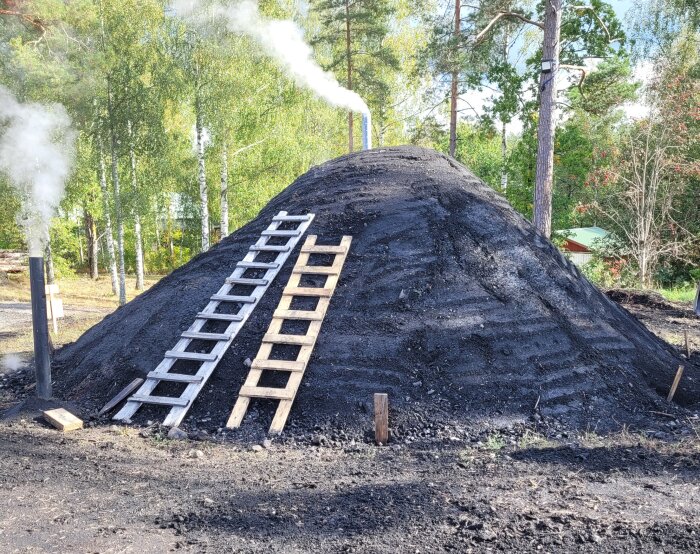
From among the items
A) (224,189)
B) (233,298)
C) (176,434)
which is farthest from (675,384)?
(224,189)

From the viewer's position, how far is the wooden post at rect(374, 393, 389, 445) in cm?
487

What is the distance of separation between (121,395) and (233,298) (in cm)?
140

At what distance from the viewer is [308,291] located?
612 centimetres

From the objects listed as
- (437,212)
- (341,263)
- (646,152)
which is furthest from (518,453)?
(646,152)

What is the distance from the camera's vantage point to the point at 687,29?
17.8 meters

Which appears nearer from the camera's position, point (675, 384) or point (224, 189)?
point (675, 384)

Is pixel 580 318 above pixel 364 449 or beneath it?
above

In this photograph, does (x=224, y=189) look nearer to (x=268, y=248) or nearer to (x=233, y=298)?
(x=268, y=248)

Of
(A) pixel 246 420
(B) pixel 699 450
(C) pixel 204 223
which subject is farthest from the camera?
(C) pixel 204 223

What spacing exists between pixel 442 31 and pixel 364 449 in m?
10.7

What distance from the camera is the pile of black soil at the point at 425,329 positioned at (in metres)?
5.43

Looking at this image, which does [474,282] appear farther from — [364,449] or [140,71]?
[140,71]

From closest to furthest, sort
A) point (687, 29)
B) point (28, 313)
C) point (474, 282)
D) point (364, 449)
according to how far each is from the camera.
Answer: point (364, 449) < point (474, 282) < point (28, 313) < point (687, 29)

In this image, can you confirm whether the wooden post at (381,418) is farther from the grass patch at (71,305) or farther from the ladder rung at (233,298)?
the grass patch at (71,305)
